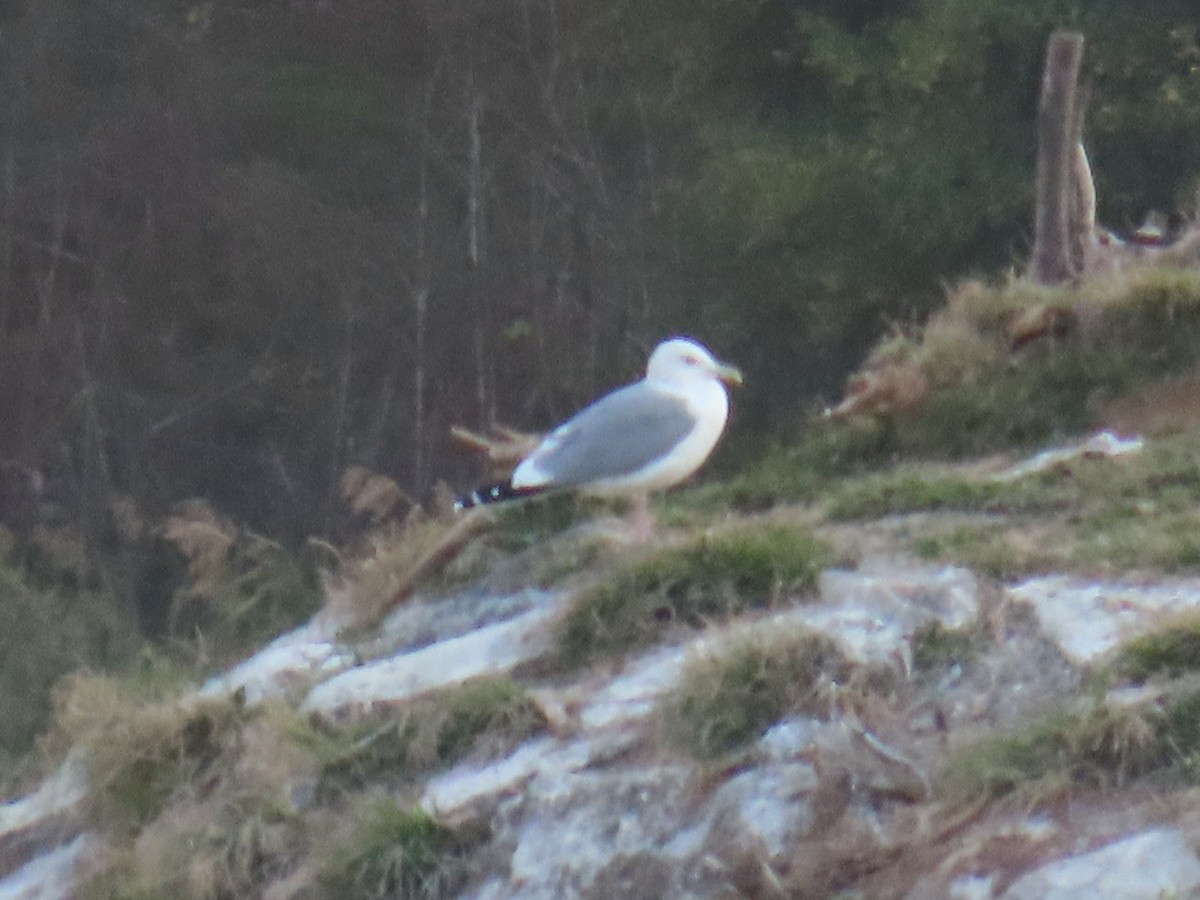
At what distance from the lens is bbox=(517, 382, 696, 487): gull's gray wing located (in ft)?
20.2

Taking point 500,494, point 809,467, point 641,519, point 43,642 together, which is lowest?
point 43,642

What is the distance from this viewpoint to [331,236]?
14359 millimetres

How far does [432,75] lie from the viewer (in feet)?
46.8

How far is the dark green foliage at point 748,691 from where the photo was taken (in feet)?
14.9

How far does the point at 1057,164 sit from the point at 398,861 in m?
4.55

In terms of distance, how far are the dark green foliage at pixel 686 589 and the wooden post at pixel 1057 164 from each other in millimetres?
3186

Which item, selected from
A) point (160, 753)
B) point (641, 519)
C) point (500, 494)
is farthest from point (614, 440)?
point (160, 753)

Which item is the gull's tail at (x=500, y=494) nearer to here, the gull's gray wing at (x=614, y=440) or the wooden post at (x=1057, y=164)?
the gull's gray wing at (x=614, y=440)

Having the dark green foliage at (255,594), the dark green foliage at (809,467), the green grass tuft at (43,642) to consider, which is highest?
the dark green foliage at (809,467)

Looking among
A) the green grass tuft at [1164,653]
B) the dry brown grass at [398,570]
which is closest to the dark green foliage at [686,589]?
the green grass tuft at [1164,653]

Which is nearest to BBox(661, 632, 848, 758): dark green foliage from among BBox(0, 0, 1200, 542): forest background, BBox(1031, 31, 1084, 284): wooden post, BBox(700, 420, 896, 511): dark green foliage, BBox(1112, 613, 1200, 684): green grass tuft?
BBox(1112, 613, 1200, 684): green grass tuft

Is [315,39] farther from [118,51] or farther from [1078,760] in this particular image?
[1078,760]

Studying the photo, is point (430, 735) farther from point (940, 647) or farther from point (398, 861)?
point (940, 647)

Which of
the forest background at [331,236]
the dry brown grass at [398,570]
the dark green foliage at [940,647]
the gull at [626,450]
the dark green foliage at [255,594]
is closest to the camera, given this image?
the dark green foliage at [940,647]
